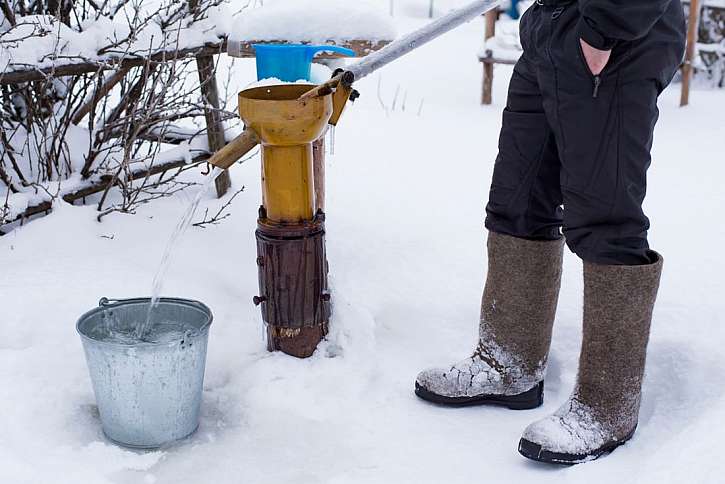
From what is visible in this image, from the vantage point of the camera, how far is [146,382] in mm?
2055

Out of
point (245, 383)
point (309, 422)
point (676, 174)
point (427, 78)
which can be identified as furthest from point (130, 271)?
point (427, 78)

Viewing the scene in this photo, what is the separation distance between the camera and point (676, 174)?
14.4ft

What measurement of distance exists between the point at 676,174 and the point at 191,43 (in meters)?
2.53

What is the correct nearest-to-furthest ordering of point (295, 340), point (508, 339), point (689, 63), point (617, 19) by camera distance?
1. point (617, 19)
2. point (508, 339)
3. point (295, 340)
4. point (689, 63)

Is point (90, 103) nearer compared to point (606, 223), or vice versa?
point (606, 223)

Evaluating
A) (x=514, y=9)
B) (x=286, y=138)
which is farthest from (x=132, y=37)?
(x=514, y=9)

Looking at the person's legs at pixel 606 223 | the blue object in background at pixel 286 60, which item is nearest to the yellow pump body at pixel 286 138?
the blue object in background at pixel 286 60

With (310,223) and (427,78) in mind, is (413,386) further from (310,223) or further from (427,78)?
(427,78)

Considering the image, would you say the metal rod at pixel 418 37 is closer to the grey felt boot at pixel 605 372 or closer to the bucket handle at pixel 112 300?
the grey felt boot at pixel 605 372

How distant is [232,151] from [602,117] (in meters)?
0.85

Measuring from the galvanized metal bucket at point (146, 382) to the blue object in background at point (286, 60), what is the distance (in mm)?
731

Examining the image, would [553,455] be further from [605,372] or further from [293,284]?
[293,284]

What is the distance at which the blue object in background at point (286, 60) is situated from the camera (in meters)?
2.48

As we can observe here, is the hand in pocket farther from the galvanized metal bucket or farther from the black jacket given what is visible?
the galvanized metal bucket
